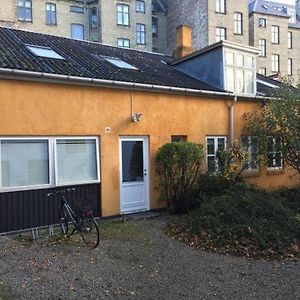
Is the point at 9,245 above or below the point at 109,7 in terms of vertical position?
below

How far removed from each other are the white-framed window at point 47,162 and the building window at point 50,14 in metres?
30.6

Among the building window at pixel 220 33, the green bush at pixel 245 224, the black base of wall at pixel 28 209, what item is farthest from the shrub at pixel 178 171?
the building window at pixel 220 33

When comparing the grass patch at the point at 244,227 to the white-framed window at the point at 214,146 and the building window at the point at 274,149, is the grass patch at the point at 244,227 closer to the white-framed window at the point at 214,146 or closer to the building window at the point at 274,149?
the white-framed window at the point at 214,146

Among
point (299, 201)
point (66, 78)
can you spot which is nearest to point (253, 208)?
point (299, 201)

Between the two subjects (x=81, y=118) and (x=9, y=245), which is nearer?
(x=9, y=245)

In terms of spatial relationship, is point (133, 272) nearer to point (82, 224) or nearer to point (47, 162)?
point (82, 224)

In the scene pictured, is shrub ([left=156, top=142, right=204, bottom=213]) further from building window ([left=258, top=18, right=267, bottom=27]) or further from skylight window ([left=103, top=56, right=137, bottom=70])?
building window ([left=258, top=18, right=267, bottom=27])

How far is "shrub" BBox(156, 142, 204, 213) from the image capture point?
11031mm

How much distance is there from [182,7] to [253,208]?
3700 centimetres

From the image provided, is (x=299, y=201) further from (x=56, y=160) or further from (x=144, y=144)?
(x=56, y=160)

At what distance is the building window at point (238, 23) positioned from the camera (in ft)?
138

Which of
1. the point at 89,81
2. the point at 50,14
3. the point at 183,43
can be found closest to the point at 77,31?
the point at 50,14

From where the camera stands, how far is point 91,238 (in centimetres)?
827

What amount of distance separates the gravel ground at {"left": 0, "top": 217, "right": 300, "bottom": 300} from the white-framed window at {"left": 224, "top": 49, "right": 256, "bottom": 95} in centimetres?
812
